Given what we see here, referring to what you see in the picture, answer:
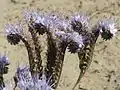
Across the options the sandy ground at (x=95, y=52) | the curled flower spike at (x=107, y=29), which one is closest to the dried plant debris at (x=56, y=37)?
the curled flower spike at (x=107, y=29)

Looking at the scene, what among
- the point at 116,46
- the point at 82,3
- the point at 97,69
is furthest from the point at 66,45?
the point at 82,3

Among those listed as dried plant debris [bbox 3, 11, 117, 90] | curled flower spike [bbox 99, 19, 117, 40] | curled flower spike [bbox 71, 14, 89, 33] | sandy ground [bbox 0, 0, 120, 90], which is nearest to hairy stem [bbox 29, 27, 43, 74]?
dried plant debris [bbox 3, 11, 117, 90]

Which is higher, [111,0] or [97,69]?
[111,0]

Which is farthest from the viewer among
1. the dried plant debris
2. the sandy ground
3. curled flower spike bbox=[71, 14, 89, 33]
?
the sandy ground

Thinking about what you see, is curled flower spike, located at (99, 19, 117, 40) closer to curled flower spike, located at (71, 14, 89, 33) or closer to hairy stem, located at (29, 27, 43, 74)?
curled flower spike, located at (71, 14, 89, 33)

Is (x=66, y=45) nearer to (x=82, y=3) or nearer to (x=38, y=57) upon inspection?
(x=38, y=57)

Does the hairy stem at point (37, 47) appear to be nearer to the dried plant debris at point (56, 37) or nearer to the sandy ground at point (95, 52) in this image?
the dried plant debris at point (56, 37)
